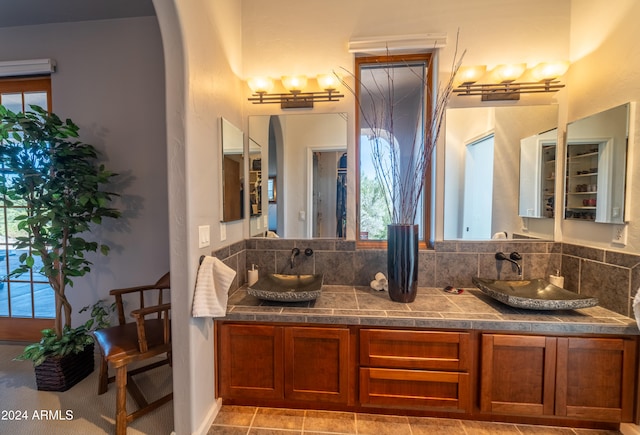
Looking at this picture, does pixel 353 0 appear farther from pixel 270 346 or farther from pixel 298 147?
pixel 270 346

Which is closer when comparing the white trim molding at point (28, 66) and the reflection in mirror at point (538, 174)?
the reflection in mirror at point (538, 174)

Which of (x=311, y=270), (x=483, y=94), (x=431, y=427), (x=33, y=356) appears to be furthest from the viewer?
(x=311, y=270)

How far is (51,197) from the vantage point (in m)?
1.81

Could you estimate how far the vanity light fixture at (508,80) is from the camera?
6.13 ft

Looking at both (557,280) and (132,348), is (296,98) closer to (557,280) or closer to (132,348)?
(132,348)

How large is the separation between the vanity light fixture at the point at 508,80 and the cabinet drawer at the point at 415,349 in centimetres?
178

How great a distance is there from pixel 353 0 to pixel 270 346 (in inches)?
104

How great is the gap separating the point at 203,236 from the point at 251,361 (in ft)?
2.84

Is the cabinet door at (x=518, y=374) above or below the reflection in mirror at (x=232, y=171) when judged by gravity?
below

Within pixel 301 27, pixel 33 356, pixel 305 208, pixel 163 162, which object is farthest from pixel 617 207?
pixel 33 356

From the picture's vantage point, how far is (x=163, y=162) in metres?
2.19

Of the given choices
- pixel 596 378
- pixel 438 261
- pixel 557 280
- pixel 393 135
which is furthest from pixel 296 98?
pixel 596 378

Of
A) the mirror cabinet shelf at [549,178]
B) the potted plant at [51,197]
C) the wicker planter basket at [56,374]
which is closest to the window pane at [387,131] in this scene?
the mirror cabinet shelf at [549,178]

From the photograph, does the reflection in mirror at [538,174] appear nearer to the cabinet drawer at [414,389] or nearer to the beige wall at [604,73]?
the beige wall at [604,73]
